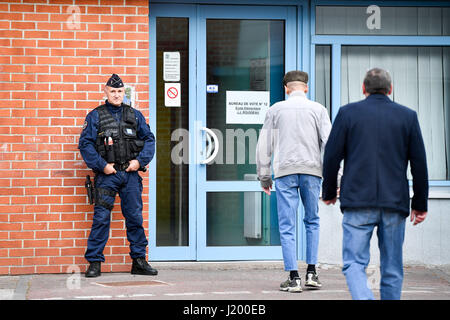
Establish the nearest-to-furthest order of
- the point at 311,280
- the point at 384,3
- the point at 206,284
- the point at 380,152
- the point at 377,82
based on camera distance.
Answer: the point at 380,152 → the point at 377,82 → the point at 311,280 → the point at 206,284 → the point at 384,3

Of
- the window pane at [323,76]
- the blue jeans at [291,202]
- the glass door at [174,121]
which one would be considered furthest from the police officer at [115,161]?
the window pane at [323,76]

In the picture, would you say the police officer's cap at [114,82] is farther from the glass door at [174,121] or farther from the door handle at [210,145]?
the door handle at [210,145]

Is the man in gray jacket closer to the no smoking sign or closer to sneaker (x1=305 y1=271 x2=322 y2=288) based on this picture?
sneaker (x1=305 y1=271 x2=322 y2=288)

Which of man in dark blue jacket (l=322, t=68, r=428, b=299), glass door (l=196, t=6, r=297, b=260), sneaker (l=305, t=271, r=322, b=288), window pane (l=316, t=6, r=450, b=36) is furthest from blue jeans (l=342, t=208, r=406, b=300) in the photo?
window pane (l=316, t=6, r=450, b=36)

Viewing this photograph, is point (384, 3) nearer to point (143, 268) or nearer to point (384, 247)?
point (143, 268)

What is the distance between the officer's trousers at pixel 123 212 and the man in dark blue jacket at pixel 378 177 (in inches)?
107

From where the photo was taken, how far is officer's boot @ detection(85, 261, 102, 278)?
6.85m

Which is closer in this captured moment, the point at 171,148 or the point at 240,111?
the point at 171,148

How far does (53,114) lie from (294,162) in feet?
8.46

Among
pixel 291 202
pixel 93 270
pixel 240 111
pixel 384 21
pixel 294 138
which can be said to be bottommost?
pixel 93 270

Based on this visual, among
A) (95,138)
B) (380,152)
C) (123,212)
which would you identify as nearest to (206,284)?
(123,212)

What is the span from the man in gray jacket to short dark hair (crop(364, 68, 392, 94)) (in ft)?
4.65

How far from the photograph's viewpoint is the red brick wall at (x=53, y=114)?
7.10 metres

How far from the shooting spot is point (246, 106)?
25.7 feet
